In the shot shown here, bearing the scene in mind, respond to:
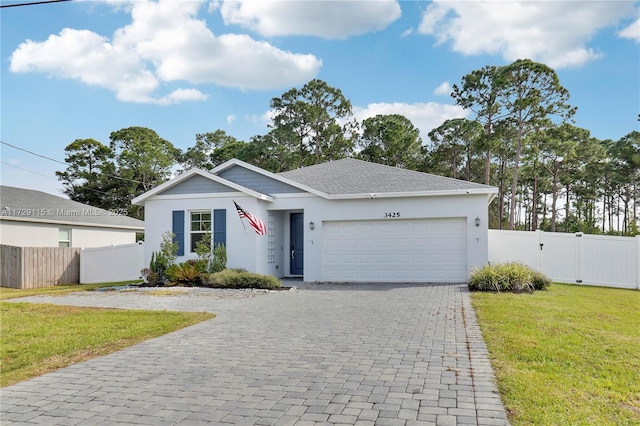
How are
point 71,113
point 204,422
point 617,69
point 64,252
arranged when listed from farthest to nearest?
point 71,113, point 64,252, point 617,69, point 204,422

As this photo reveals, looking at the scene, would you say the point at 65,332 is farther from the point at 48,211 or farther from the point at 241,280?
the point at 48,211

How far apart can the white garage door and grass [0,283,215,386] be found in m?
7.53

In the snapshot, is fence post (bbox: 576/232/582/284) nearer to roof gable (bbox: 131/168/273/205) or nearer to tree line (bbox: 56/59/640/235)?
roof gable (bbox: 131/168/273/205)

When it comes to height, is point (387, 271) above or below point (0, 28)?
below

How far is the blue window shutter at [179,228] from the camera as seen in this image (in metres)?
15.9

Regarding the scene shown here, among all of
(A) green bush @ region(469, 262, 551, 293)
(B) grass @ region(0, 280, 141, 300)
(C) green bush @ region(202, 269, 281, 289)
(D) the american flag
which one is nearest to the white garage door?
(D) the american flag

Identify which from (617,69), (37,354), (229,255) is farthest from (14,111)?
(617,69)

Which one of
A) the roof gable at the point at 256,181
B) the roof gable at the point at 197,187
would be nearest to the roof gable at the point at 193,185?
the roof gable at the point at 197,187

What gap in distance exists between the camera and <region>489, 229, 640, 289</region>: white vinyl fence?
1462cm

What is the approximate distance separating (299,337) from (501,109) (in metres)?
29.0

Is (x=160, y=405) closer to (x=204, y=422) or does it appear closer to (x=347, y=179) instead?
(x=204, y=422)

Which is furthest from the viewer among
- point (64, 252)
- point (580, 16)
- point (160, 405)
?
point (64, 252)

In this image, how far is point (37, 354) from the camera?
6195 millimetres

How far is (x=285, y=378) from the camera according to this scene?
4.91 metres
